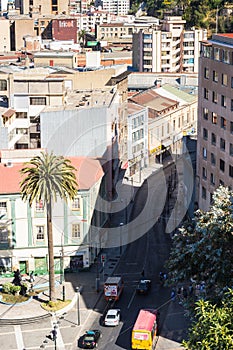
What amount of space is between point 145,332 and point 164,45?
133m

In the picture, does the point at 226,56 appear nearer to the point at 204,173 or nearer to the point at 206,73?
the point at 206,73

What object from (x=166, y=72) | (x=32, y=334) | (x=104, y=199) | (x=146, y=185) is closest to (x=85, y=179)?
(x=104, y=199)

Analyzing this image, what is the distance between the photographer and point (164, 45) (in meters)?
187

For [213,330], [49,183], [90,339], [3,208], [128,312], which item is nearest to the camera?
[213,330]

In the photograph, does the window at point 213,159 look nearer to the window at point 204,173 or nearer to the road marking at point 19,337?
the window at point 204,173

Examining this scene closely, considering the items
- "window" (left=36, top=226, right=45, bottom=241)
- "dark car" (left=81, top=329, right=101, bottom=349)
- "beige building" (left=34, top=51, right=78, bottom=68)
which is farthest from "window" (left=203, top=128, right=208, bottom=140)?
"beige building" (left=34, top=51, right=78, bottom=68)

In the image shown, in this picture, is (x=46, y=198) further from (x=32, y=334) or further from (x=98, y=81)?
(x=98, y=81)

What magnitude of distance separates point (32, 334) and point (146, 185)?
173 feet

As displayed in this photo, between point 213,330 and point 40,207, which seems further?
point 40,207

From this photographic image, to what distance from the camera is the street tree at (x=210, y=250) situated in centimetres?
5944

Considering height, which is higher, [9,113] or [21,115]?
[9,113]

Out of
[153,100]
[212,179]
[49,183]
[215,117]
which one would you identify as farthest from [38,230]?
[153,100]

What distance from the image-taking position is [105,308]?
72438mm

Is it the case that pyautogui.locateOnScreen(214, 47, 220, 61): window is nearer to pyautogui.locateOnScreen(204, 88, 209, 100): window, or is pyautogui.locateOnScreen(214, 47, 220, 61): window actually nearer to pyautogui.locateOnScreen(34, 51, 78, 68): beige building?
pyautogui.locateOnScreen(204, 88, 209, 100): window
